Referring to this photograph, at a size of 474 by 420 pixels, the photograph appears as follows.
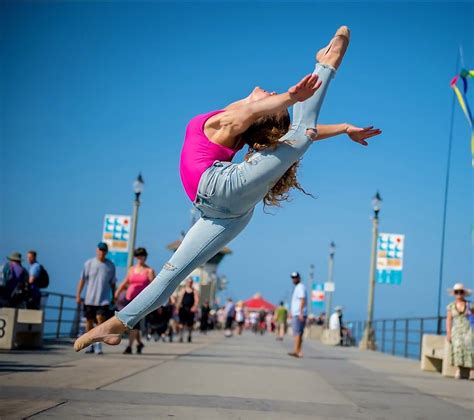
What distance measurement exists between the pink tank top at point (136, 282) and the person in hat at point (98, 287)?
303 millimetres

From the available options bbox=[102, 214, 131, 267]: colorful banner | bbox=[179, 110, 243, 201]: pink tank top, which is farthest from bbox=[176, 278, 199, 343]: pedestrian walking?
bbox=[179, 110, 243, 201]: pink tank top

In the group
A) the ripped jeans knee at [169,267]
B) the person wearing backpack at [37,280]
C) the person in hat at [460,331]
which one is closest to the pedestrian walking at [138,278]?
the person wearing backpack at [37,280]

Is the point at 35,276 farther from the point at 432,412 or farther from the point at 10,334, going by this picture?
the point at 432,412

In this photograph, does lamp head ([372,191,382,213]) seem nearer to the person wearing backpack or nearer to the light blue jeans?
the person wearing backpack

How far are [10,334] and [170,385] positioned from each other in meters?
4.75

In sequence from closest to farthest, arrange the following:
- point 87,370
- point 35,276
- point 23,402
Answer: point 23,402 → point 87,370 → point 35,276

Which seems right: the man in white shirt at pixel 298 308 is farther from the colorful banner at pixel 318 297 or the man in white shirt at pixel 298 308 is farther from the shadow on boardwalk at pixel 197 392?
the colorful banner at pixel 318 297

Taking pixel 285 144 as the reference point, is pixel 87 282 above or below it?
below

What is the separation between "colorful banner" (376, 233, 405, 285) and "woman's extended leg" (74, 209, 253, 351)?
24.8 m

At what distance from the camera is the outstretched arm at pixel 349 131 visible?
4746mm

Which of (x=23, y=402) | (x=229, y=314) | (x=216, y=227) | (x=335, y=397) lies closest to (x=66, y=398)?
(x=23, y=402)

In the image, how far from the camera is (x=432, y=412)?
7199mm

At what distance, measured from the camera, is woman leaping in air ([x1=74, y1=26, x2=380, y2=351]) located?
13.9 ft

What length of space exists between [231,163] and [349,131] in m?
1.08
